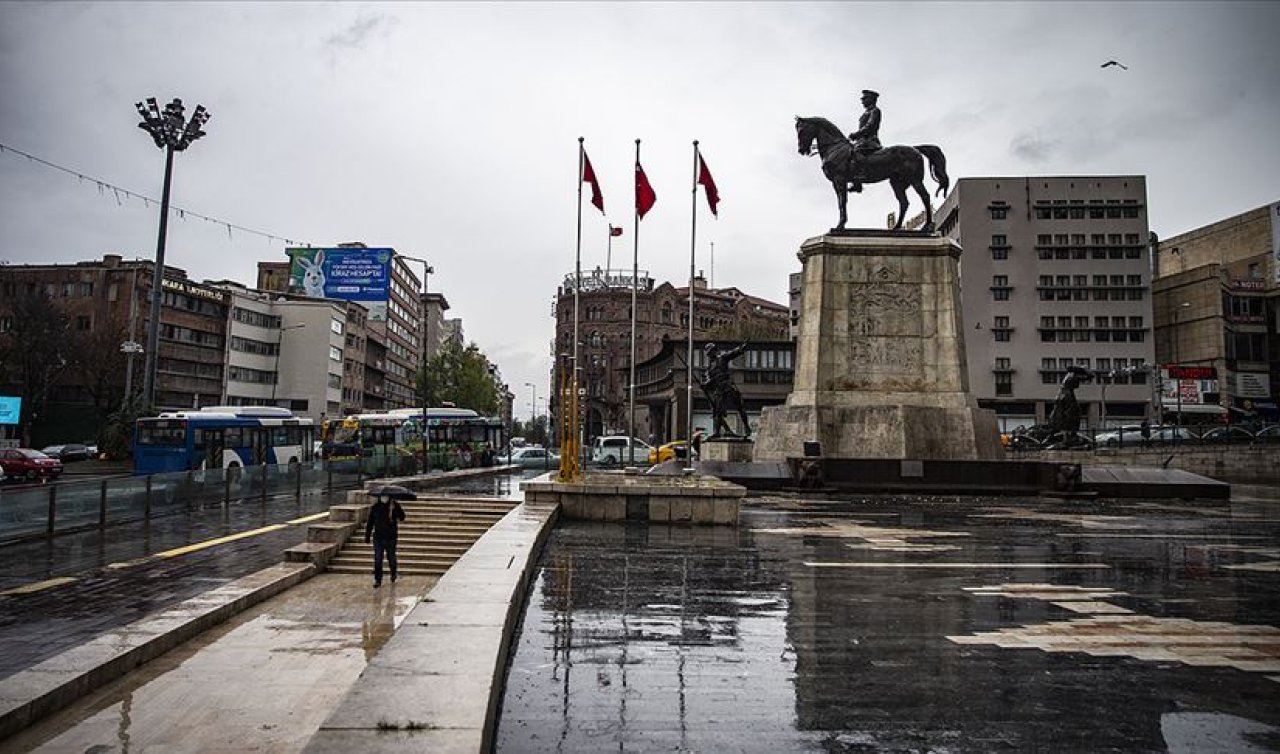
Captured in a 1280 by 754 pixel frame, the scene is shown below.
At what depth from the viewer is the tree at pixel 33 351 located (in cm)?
5247

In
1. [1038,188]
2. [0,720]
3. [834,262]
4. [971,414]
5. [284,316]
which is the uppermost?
[1038,188]

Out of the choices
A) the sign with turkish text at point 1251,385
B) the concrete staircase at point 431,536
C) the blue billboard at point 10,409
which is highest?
the sign with turkish text at point 1251,385

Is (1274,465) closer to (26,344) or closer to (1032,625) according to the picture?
(1032,625)

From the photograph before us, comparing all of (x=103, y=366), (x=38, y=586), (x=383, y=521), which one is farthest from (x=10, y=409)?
(x=383, y=521)

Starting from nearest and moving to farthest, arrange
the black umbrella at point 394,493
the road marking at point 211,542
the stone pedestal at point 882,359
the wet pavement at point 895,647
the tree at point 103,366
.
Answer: the wet pavement at point 895,647, the black umbrella at point 394,493, the road marking at point 211,542, the stone pedestal at point 882,359, the tree at point 103,366

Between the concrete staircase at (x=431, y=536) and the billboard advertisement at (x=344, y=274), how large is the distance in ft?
51.5

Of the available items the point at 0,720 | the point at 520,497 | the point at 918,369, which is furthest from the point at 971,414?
the point at 0,720

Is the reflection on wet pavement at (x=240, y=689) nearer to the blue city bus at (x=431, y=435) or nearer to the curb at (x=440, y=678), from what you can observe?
the curb at (x=440, y=678)

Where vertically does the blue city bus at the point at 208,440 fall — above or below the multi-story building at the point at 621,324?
below

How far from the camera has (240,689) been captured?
665 centimetres

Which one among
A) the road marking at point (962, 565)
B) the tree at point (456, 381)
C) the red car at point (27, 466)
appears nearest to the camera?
the road marking at point (962, 565)

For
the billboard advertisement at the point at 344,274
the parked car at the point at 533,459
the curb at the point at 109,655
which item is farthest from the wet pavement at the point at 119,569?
the parked car at the point at 533,459

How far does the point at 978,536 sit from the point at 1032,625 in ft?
21.6

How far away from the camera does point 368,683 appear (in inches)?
179
